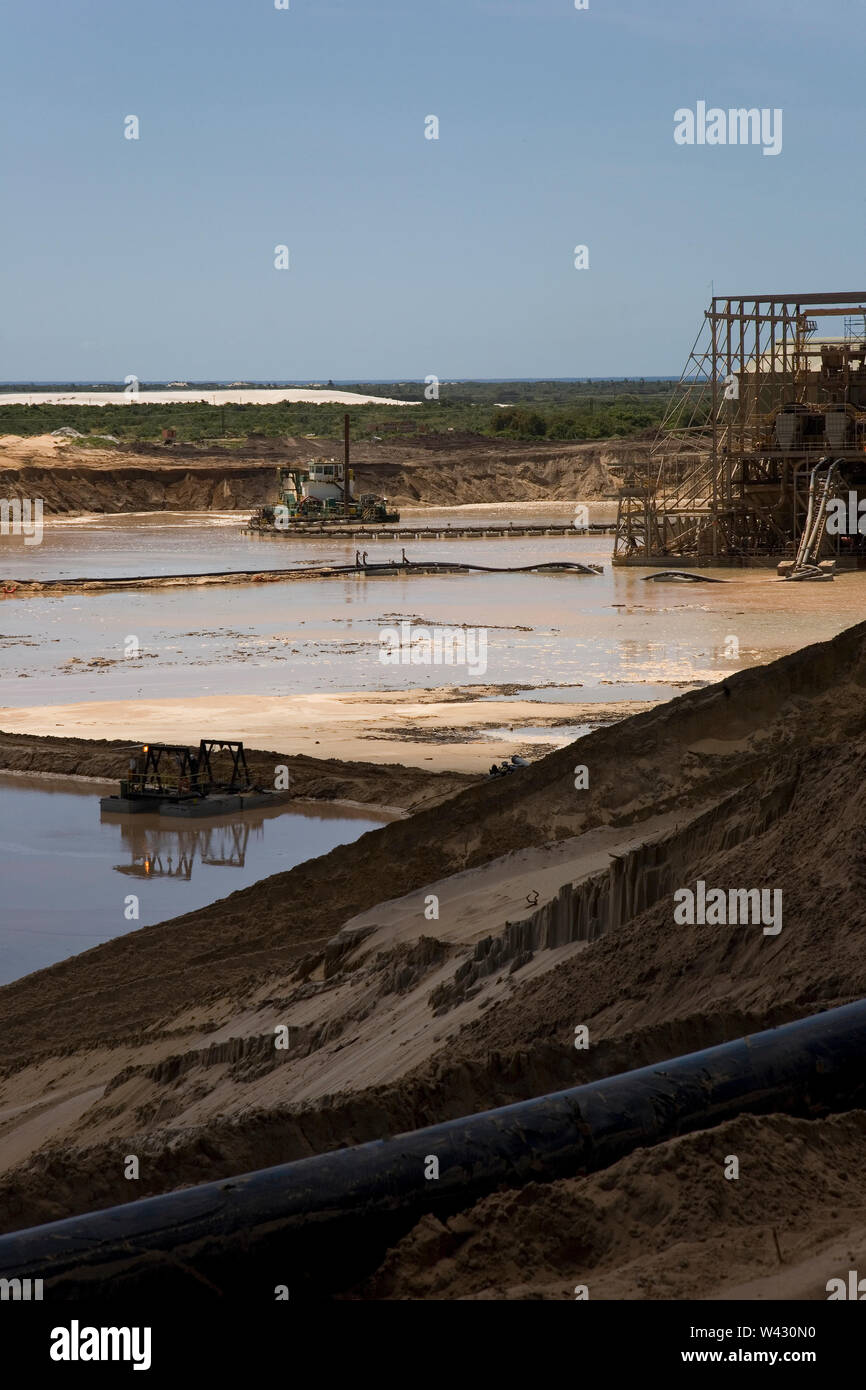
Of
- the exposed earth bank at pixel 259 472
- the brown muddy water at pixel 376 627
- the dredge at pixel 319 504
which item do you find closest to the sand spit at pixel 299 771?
the brown muddy water at pixel 376 627

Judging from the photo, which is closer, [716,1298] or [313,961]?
[716,1298]

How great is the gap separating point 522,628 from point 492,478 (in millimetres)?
56385

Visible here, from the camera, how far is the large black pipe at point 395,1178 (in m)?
4.59

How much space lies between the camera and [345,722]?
27422mm

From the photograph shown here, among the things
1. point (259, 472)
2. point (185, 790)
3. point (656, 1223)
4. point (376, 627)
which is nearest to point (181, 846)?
point (185, 790)

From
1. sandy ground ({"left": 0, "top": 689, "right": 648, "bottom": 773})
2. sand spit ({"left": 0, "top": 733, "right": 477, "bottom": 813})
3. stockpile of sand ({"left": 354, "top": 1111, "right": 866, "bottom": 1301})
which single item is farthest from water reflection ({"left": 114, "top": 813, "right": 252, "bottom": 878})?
stockpile of sand ({"left": 354, "top": 1111, "right": 866, "bottom": 1301})

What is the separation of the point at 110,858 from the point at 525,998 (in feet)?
38.3

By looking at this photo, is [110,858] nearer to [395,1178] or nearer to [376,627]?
[395,1178]

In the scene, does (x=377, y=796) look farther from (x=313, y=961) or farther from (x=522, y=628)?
(x=522, y=628)

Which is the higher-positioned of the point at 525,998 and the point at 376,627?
the point at 525,998

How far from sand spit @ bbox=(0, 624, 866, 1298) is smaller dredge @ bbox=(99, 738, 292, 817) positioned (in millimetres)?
5905

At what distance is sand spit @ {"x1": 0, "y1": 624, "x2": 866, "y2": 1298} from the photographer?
491cm
